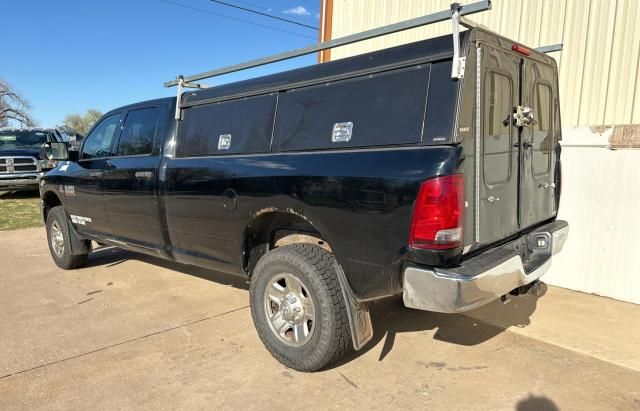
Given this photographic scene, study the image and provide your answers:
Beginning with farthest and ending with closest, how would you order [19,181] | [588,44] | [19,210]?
[19,181] < [19,210] < [588,44]

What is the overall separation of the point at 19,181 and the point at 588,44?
13743mm

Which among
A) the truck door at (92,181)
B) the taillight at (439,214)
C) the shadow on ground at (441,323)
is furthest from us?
the truck door at (92,181)

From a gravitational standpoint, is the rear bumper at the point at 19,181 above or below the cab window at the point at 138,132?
below

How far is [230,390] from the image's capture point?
3191mm

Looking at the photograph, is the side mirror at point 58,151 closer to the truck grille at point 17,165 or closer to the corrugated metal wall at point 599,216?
the corrugated metal wall at point 599,216

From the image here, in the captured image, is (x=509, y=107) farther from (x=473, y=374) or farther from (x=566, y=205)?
(x=566, y=205)

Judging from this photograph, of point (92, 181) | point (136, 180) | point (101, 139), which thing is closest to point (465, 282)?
point (136, 180)

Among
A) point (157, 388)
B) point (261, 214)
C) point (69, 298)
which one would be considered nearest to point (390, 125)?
point (261, 214)

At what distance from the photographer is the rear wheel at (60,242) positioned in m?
6.07

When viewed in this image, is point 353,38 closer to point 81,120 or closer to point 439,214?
point 439,214

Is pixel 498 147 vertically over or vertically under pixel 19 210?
over

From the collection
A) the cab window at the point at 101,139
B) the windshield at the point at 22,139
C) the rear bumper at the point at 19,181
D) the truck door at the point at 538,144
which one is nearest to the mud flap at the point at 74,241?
the cab window at the point at 101,139

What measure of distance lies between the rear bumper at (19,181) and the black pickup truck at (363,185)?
35.1 ft

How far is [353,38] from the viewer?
3234 mm
